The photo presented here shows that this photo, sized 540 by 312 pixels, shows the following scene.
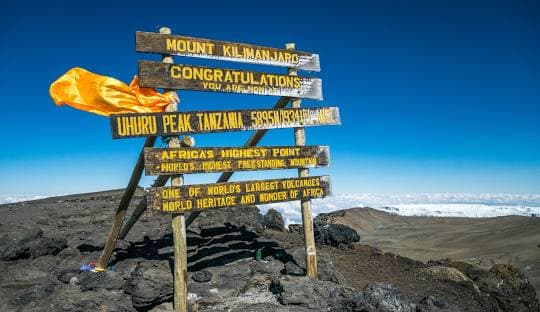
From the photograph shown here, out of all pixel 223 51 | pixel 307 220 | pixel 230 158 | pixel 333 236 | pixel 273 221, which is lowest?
pixel 333 236

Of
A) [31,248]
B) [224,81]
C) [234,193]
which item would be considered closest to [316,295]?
[234,193]

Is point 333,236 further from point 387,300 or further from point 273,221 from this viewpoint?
point 387,300

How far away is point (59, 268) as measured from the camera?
8359 millimetres

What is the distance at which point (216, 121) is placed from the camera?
24.1 ft

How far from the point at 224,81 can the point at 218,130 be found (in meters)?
0.96

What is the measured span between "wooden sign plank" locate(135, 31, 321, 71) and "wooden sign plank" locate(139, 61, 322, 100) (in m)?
0.26

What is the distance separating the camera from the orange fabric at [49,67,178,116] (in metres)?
7.05

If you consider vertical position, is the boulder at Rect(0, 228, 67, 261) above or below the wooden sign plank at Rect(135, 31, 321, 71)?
below

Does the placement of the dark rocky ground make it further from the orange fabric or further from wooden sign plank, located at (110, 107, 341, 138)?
the orange fabric

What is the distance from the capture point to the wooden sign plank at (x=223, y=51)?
22.7 ft

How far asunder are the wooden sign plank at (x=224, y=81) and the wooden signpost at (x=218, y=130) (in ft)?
0.05

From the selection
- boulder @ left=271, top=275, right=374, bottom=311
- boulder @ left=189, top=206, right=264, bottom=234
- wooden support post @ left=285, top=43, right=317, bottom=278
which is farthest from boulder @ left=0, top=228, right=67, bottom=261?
wooden support post @ left=285, top=43, right=317, bottom=278

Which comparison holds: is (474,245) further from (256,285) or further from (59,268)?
(59,268)

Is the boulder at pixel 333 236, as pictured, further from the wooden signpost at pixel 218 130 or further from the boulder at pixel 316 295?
the boulder at pixel 316 295
